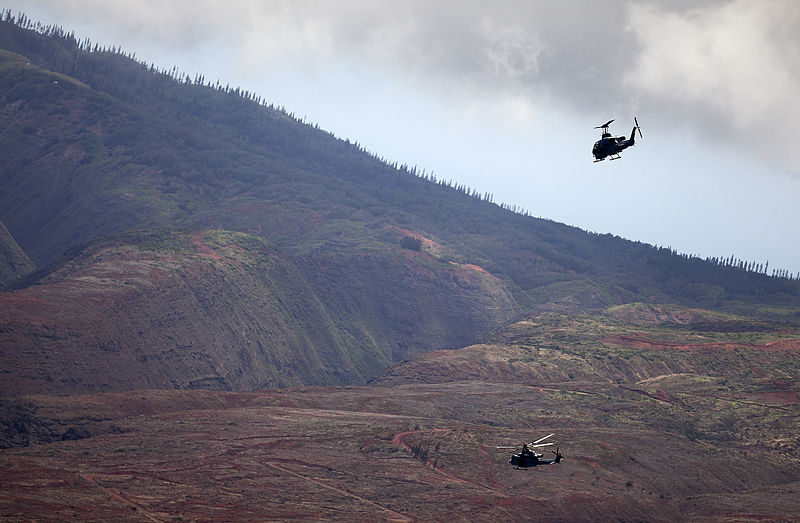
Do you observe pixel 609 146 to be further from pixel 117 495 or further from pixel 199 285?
pixel 199 285

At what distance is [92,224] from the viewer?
163 m

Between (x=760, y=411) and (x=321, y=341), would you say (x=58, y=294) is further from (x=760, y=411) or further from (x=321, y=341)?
(x=760, y=411)

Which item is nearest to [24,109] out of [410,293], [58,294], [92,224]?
[92,224]

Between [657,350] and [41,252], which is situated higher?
[657,350]

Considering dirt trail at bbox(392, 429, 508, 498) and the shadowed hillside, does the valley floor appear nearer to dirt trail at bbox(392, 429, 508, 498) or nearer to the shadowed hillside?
dirt trail at bbox(392, 429, 508, 498)

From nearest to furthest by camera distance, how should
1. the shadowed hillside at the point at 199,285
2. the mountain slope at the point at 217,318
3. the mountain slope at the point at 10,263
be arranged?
the mountain slope at the point at 217,318 < the shadowed hillside at the point at 199,285 < the mountain slope at the point at 10,263

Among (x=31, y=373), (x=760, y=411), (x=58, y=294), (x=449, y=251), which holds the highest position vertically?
(x=449, y=251)

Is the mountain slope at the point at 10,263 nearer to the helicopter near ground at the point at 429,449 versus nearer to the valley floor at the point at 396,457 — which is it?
the helicopter near ground at the point at 429,449

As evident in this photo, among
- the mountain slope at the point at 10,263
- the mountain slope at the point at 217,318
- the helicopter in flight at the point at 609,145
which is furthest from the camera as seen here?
the mountain slope at the point at 10,263

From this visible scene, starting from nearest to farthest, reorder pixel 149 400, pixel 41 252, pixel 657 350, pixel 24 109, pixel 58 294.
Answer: pixel 149 400, pixel 58 294, pixel 657 350, pixel 41 252, pixel 24 109

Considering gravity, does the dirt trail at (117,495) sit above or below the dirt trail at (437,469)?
below

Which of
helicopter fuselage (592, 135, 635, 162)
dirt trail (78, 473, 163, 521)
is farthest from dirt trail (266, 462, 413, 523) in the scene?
helicopter fuselage (592, 135, 635, 162)

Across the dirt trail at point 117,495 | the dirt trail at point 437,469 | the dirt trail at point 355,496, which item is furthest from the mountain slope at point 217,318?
the dirt trail at point 437,469

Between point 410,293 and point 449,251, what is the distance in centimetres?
3448
